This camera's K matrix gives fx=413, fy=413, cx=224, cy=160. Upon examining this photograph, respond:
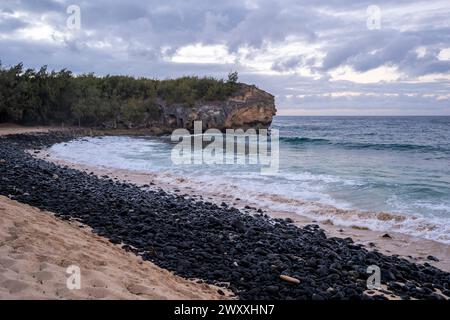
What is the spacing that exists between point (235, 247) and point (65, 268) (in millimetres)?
3054

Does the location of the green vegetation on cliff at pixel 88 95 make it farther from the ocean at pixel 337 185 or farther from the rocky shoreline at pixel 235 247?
the rocky shoreline at pixel 235 247

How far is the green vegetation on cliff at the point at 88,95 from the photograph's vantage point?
3822 cm

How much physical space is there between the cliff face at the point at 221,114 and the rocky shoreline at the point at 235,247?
1316 inches

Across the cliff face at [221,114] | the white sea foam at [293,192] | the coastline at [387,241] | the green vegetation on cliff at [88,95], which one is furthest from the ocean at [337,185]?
the cliff face at [221,114]

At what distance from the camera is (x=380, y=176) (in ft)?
52.3

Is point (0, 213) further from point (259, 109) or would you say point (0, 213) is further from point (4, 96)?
point (259, 109)

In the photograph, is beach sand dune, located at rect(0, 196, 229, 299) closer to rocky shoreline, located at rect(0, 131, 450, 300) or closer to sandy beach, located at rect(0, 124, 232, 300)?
sandy beach, located at rect(0, 124, 232, 300)

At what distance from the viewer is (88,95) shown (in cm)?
4378

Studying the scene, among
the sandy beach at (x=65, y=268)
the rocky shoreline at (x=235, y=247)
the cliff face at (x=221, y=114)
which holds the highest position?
the cliff face at (x=221, y=114)

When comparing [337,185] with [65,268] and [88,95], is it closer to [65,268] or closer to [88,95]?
[65,268]

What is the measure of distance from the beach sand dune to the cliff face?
37.8 m
